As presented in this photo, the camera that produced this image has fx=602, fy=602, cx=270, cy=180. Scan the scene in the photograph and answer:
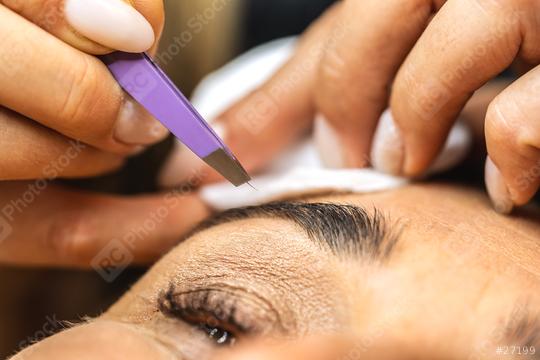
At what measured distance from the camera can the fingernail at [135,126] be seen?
2.23 ft

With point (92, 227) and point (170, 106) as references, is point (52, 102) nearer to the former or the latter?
point (170, 106)

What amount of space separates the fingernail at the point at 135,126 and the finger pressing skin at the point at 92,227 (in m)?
0.24

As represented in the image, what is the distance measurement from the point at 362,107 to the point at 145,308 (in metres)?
0.38

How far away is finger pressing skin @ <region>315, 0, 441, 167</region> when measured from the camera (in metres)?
0.73

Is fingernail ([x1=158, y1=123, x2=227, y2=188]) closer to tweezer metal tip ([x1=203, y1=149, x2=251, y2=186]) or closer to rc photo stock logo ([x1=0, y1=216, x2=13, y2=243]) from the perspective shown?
rc photo stock logo ([x1=0, y1=216, x2=13, y2=243])

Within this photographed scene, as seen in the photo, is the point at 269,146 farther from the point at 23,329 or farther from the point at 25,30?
the point at 23,329

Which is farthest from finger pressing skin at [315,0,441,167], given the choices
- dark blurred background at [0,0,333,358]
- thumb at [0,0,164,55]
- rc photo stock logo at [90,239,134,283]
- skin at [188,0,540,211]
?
dark blurred background at [0,0,333,358]

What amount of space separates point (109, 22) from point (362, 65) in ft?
1.08

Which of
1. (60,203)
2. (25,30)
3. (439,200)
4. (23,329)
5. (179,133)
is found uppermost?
(25,30)

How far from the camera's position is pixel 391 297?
0.56 metres

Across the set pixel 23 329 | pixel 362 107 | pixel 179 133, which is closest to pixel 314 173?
pixel 362 107

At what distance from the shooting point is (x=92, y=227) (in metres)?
0.98

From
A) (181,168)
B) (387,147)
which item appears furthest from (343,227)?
(181,168)

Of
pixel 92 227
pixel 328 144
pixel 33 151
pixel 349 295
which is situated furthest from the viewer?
pixel 92 227
